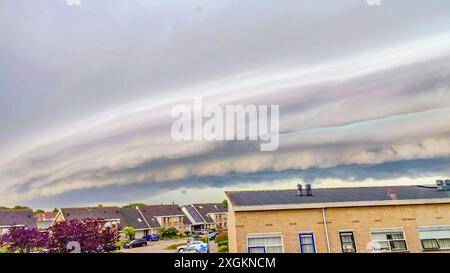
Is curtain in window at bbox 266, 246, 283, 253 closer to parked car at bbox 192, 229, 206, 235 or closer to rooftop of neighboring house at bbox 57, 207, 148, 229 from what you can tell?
parked car at bbox 192, 229, 206, 235

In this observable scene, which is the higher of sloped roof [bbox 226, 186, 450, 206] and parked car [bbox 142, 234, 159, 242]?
sloped roof [bbox 226, 186, 450, 206]

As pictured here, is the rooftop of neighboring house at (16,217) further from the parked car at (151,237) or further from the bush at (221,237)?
the bush at (221,237)

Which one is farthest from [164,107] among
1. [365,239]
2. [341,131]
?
[365,239]

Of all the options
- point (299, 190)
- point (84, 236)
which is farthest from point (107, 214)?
point (299, 190)

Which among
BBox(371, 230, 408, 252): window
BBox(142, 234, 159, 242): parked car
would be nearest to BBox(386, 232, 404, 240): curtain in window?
BBox(371, 230, 408, 252): window

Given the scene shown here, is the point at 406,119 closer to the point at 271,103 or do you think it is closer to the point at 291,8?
the point at 271,103

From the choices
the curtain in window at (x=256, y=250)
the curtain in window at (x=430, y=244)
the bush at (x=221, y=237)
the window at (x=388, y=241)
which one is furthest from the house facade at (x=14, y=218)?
the curtain in window at (x=430, y=244)

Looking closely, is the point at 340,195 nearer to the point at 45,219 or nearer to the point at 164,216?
the point at 164,216
